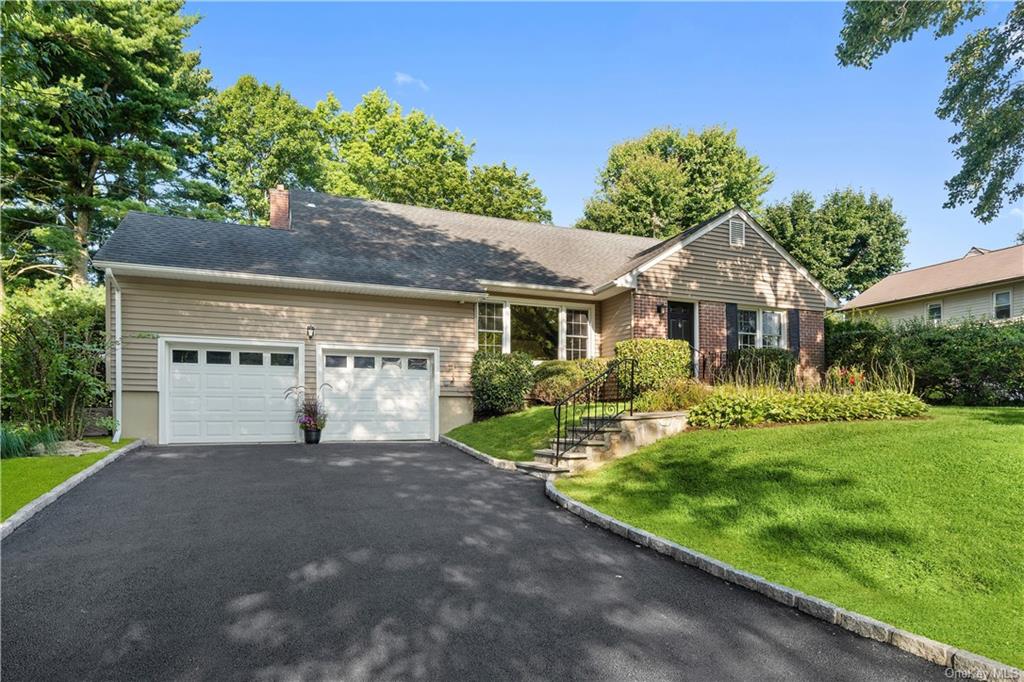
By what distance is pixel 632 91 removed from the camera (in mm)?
15781

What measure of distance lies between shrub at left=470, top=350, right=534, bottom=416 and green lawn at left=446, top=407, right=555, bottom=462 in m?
0.37

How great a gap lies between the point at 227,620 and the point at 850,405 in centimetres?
913

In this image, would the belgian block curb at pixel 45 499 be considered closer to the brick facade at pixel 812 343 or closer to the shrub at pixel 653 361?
the shrub at pixel 653 361

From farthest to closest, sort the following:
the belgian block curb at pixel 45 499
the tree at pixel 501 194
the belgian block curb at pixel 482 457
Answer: the tree at pixel 501 194 < the belgian block curb at pixel 482 457 < the belgian block curb at pixel 45 499

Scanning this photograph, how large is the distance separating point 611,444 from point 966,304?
23.8 metres

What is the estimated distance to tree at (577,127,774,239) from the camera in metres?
30.6

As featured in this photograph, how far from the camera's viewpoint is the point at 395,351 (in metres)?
12.7

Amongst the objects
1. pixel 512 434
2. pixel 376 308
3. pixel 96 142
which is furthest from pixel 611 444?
pixel 96 142

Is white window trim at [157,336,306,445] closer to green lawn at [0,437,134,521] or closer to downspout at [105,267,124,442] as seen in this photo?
downspout at [105,267,124,442]

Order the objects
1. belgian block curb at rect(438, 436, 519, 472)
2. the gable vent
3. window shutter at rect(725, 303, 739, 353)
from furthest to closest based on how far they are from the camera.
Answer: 1. the gable vent
2. window shutter at rect(725, 303, 739, 353)
3. belgian block curb at rect(438, 436, 519, 472)

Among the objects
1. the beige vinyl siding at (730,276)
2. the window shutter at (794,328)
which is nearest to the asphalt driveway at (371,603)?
the beige vinyl siding at (730,276)

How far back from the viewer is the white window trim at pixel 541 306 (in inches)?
548

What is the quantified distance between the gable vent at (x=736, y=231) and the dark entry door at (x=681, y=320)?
2408mm

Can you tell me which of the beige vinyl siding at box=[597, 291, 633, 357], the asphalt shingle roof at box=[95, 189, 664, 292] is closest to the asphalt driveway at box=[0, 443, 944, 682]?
the asphalt shingle roof at box=[95, 189, 664, 292]
